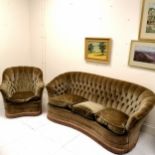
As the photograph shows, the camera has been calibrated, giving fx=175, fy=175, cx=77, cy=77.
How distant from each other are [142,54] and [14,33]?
2.85 m

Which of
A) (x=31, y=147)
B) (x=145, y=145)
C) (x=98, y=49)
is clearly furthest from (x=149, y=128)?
(x=31, y=147)

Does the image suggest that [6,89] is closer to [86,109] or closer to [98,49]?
[86,109]

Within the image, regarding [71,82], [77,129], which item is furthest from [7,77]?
[77,129]

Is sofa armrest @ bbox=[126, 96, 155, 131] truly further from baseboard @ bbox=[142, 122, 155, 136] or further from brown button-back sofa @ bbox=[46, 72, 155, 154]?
baseboard @ bbox=[142, 122, 155, 136]

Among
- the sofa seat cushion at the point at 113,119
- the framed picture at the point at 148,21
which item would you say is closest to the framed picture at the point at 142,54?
the framed picture at the point at 148,21

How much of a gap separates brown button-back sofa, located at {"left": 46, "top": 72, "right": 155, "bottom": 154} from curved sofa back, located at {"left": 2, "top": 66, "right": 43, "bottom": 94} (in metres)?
0.56

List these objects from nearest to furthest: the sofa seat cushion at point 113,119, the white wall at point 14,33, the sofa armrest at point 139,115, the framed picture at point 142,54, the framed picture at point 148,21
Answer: the sofa armrest at point 139,115, the sofa seat cushion at point 113,119, the framed picture at point 148,21, the framed picture at point 142,54, the white wall at point 14,33

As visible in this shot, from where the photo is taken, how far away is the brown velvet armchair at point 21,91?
3.12 meters

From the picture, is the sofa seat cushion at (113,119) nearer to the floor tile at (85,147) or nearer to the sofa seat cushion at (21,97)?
A: the floor tile at (85,147)

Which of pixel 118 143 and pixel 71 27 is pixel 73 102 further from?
pixel 71 27

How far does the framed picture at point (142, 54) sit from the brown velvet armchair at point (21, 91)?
5.55ft

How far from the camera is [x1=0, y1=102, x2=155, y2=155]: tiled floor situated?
2.34 meters

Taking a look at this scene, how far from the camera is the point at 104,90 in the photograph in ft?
9.78

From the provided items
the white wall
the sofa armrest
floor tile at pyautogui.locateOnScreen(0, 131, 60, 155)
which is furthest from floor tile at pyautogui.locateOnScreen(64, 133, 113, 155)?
the white wall
